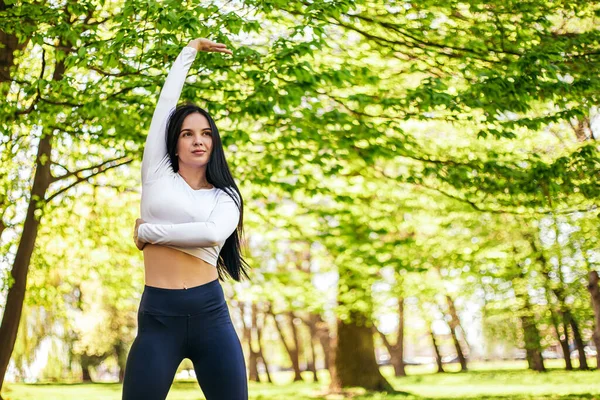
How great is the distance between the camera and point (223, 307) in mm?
3297

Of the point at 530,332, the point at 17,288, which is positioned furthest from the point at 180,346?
the point at 530,332

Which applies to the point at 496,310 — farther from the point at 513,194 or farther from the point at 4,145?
the point at 4,145

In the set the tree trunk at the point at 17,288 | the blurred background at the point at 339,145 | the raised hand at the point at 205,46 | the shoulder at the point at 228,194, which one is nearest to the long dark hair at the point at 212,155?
the shoulder at the point at 228,194

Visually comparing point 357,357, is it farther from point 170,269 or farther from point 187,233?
point 187,233

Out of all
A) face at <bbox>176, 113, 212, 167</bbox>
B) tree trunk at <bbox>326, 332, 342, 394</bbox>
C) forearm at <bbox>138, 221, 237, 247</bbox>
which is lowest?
tree trunk at <bbox>326, 332, 342, 394</bbox>

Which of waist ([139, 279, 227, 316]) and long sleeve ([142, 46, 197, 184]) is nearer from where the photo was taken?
waist ([139, 279, 227, 316])

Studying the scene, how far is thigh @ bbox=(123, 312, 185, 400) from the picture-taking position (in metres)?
3.11

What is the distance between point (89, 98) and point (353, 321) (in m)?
12.4

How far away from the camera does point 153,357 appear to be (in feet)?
10.2

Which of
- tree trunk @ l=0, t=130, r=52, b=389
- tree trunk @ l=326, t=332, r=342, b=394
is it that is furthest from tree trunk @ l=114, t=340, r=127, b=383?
tree trunk @ l=0, t=130, r=52, b=389

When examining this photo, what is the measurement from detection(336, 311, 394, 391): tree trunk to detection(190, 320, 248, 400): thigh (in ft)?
52.2

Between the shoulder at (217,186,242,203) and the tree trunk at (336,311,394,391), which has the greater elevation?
the shoulder at (217,186,242,203)

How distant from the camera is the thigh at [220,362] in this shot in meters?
3.19

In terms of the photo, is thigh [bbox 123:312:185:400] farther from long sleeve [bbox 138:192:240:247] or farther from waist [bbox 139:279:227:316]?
long sleeve [bbox 138:192:240:247]
